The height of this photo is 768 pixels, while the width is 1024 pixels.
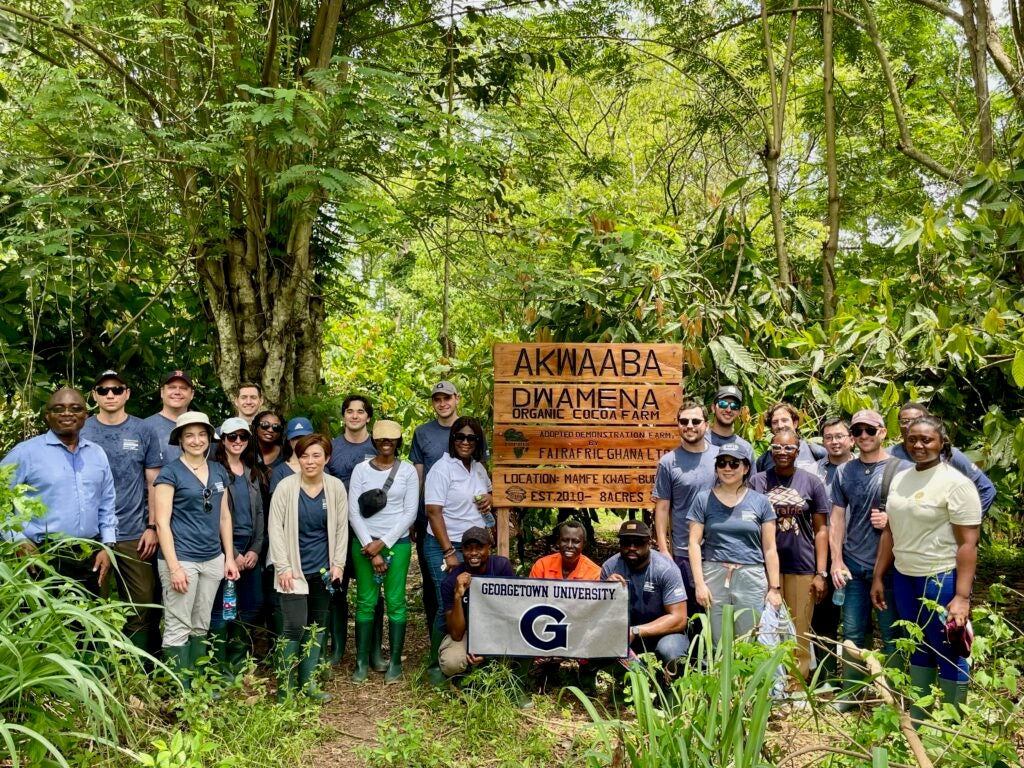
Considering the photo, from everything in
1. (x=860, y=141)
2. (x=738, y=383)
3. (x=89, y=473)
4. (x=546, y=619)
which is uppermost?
(x=860, y=141)

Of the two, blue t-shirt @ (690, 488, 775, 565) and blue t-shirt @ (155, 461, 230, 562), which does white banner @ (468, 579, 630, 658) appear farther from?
blue t-shirt @ (155, 461, 230, 562)

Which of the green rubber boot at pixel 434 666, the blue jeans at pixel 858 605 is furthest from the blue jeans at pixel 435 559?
the blue jeans at pixel 858 605

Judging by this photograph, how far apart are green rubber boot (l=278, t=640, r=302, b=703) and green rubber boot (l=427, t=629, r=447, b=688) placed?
79 cm

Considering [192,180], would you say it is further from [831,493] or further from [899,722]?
[899,722]

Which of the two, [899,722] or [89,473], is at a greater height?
[89,473]

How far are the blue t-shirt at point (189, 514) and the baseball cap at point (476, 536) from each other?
4.51 feet

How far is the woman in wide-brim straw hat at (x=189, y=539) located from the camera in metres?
5.00

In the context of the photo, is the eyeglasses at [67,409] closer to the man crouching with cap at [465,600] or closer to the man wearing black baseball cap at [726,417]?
the man crouching with cap at [465,600]

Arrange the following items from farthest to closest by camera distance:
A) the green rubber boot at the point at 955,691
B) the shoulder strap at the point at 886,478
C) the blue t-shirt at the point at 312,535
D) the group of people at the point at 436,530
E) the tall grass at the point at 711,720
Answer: the blue t-shirt at the point at 312,535, the shoulder strap at the point at 886,478, the group of people at the point at 436,530, the green rubber boot at the point at 955,691, the tall grass at the point at 711,720

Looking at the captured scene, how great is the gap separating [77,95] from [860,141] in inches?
393

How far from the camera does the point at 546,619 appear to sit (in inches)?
208

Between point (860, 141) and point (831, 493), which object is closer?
point (831, 493)

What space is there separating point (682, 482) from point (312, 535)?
2.19 m

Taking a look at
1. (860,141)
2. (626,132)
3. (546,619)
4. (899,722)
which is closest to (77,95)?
(546,619)
